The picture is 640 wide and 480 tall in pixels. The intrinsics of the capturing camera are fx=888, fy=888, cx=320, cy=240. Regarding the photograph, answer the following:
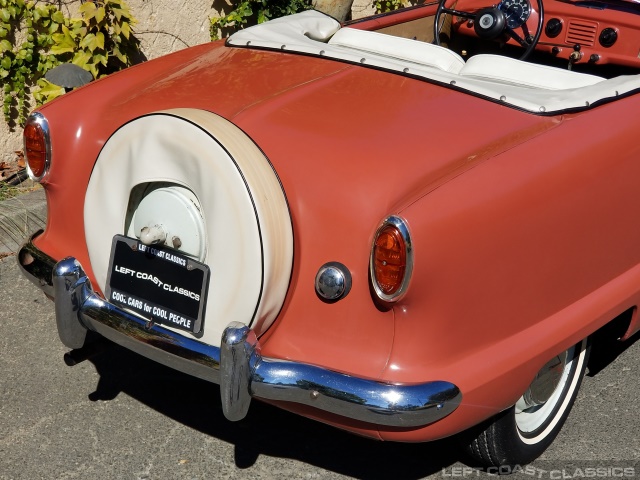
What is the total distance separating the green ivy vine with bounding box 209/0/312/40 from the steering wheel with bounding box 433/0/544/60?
6.88ft

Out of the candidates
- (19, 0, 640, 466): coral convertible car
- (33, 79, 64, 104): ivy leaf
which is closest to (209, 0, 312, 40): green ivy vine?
(33, 79, 64, 104): ivy leaf

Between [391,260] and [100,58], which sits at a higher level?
[391,260]

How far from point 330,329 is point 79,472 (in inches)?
43.2

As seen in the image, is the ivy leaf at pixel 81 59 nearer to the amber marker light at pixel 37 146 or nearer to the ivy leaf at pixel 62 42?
the ivy leaf at pixel 62 42

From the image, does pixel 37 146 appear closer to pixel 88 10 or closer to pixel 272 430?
pixel 272 430

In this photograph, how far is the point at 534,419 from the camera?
9.82 ft

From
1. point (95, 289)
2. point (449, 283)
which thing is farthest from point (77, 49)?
point (449, 283)

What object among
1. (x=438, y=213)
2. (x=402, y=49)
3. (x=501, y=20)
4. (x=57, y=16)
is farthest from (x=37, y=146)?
(x=57, y=16)

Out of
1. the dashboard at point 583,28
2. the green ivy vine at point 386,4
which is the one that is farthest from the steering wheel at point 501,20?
the green ivy vine at point 386,4

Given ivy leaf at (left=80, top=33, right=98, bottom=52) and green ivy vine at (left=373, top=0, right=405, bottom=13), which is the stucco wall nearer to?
ivy leaf at (left=80, top=33, right=98, bottom=52)

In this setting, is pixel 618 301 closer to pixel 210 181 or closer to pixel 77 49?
pixel 210 181

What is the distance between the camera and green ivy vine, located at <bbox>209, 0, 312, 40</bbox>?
5980 millimetres

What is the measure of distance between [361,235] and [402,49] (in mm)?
1115

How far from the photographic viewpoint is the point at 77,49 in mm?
5355
